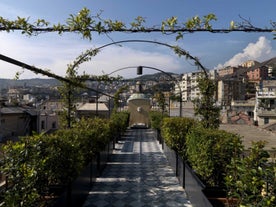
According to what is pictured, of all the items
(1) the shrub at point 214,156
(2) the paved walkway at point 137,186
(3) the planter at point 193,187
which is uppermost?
(1) the shrub at point 214,156

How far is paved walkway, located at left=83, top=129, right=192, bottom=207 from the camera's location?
5.34m

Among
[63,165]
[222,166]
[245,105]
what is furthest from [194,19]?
[245,105]

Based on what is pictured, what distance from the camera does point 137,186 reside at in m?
6.41

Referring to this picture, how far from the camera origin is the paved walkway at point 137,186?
17.5ft

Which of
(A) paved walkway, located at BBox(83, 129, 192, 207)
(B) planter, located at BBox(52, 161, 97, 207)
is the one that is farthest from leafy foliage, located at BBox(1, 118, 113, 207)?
(A) paved walkway, located at BBox(83, 129, 192, 207)

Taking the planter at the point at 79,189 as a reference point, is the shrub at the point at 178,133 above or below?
above

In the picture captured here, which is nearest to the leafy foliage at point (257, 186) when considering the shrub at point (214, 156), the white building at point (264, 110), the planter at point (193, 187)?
the planter at point (193, 187)

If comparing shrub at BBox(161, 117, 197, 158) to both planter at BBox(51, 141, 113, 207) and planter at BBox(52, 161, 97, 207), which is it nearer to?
planter at BBox(51, 141, 113, 207)

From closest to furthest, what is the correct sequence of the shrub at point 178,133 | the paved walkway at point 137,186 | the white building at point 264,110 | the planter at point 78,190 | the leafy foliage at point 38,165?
1. the leafy foliage at point 38,165
2. the planter at point 78,190
3. the paved walkway at point 137,186
4. the shrub at point 178,133
5. the white building at point 264,110

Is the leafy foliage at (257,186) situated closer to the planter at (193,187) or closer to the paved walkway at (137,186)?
the planter at (193,187)

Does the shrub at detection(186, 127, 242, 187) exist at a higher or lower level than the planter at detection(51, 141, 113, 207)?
higher

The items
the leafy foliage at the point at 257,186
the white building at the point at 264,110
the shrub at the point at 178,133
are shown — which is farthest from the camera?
the white building at the point at 264,110

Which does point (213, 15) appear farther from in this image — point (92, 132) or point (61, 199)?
point (92, 132)

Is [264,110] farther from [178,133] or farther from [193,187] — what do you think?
[193,187]
